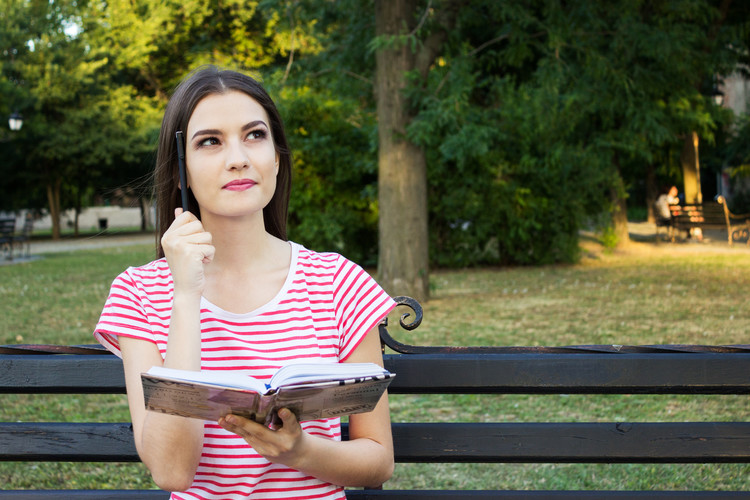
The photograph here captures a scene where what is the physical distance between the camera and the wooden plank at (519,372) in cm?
234

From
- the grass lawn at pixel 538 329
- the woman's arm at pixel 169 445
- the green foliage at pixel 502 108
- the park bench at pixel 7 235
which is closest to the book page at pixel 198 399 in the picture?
the woman's arm at pixel 169 445

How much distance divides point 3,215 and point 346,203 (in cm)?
3158

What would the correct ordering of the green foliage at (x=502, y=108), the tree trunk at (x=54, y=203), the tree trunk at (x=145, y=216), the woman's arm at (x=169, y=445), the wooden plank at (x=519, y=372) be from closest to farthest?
1. the woman's arm at (x=169, y=445)
2. the wooden plank at (x=519, y=372)
3. the green foliage at (x=502, y=108)
4. the tree trunk at (x=54, y=203)
5. the tree trunk at (x=145, y=216)

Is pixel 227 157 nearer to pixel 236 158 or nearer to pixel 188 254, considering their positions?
pixel 236 158

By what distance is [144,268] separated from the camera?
2.12 metres

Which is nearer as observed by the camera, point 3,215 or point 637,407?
point 637,407

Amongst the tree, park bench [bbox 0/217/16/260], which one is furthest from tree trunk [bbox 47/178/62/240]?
the tree

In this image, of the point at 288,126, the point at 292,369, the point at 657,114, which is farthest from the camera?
the point at 288,126

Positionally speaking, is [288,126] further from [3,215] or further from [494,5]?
[3,215]

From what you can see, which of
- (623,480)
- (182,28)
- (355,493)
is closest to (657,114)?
(623,480)

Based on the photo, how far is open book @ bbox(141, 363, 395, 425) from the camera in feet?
5.02

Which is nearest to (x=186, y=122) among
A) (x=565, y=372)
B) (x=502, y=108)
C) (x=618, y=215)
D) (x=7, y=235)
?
(x=565, y=372)

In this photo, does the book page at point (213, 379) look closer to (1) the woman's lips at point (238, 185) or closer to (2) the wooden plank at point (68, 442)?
(1) the woman's lips at point (238, 185)

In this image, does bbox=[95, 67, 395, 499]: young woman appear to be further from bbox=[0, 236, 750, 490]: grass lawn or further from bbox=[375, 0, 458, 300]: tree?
bbox=[375, 0, 458, 300]: tree
